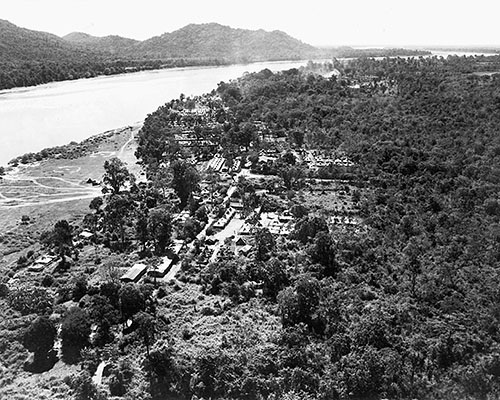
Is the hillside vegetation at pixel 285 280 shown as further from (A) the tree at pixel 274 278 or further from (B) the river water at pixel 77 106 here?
(B) the river water at pixel 77 106

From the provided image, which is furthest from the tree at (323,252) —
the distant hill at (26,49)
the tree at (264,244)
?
the distant hill at (26,49)

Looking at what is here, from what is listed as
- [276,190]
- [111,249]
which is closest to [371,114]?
[276,190]

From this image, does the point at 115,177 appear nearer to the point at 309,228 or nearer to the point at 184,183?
the point at 184,183

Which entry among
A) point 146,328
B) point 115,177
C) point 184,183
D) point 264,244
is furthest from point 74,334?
point 115,177

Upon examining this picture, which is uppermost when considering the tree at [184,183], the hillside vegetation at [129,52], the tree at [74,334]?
the hillside vegetation at [129,52]

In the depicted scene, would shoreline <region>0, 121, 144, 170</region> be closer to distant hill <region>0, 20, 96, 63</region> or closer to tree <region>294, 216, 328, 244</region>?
tree <region>294, 216, 328, 244</region>

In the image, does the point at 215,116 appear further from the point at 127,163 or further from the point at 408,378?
the point at 408,378
